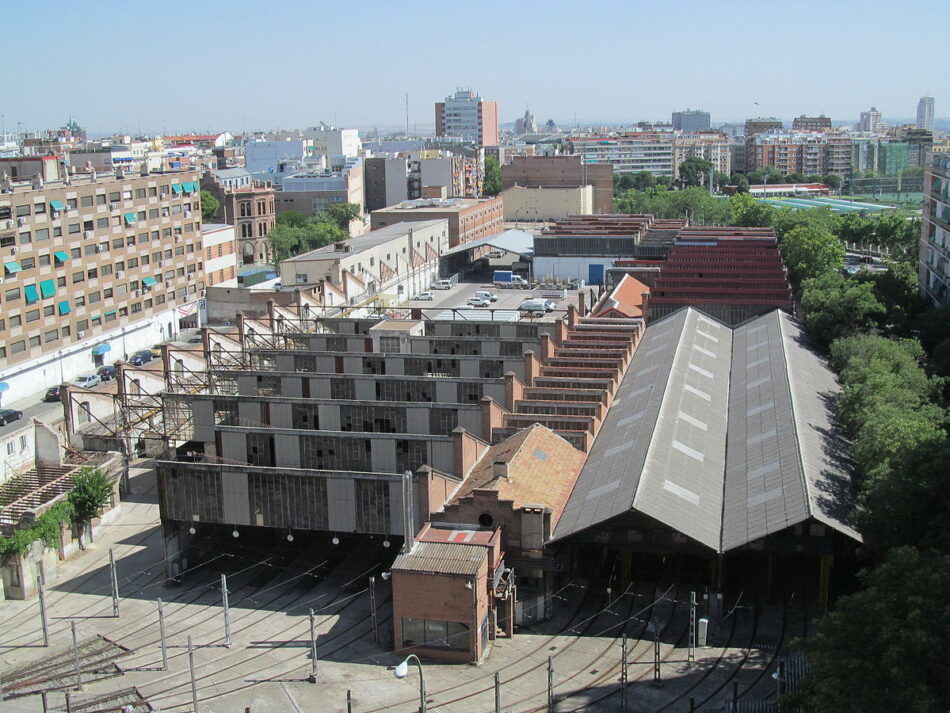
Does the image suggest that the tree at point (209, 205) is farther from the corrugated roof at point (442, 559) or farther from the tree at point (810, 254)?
the corrugated roof at point (442, 559)

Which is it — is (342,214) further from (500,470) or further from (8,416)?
(500,470)

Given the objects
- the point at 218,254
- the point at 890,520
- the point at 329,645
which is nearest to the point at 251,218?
the point at 218,254

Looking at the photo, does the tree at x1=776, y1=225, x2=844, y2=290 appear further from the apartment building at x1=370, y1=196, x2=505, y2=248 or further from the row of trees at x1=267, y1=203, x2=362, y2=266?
the row of trees at x1=267, y1=203, x2=362, y2=266

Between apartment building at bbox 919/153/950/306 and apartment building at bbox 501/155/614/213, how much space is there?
280ft

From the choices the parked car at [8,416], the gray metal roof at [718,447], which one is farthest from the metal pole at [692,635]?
the parked car at [8,416]

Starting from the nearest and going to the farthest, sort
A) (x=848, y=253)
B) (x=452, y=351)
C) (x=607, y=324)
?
(x=452, y=351), (x=607, y=324), (x=848, y=253)

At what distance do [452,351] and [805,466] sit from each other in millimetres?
25205

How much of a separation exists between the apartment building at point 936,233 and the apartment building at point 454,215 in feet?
174

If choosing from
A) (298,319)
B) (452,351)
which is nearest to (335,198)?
(298,319)

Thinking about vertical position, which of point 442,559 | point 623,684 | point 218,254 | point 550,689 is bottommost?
point 623,684

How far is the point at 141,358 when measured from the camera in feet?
226

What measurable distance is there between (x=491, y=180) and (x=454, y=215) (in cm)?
7234

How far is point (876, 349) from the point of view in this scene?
4769 cm

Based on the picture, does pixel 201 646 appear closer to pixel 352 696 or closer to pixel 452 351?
pixel 352 696
